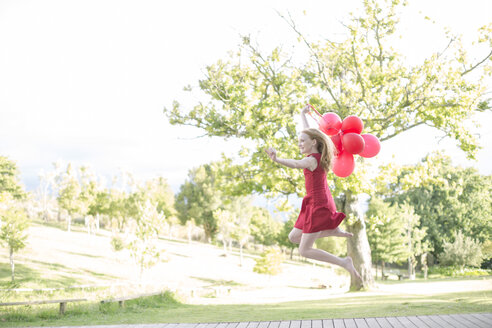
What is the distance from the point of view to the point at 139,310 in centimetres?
1320

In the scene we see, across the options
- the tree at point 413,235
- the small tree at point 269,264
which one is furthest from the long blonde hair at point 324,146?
the tree at point 413,235

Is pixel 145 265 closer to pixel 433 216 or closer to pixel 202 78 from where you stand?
pixel 202 78

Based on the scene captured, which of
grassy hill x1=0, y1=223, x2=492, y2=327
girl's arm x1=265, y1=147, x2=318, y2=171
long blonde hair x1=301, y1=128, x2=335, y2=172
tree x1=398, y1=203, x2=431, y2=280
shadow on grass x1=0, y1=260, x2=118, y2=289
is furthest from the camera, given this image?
tree x1=398, y1=203, x2=431, y2=280

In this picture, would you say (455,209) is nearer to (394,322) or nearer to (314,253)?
(394,322)

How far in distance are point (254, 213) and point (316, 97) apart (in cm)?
3301

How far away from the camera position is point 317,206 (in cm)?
496

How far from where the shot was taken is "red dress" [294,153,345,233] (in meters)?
4.92

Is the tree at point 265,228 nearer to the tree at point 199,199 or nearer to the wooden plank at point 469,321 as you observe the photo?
the tree at point 199,199

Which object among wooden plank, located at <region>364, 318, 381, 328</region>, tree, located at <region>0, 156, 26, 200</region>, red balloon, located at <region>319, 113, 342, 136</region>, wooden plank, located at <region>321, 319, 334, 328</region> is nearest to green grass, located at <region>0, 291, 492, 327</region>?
wooden plank, located at <region>364, 318, 381, 328</region>

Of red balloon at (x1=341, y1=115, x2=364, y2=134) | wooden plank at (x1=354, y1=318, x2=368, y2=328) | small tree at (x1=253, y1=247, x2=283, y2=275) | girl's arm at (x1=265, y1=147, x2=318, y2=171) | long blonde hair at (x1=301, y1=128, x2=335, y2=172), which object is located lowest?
small tree at (x1=253, y1=247, x2=283, y2=275)

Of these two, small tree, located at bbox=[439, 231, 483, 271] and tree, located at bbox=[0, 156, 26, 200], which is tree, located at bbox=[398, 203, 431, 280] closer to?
small tree, located at bbox=[439, 231, 483, 271]

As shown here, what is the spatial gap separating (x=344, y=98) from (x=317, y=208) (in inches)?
396

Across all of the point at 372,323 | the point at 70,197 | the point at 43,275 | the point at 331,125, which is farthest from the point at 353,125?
the point at 70,197

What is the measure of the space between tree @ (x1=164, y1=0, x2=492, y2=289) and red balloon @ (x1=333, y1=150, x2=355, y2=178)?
709cm
